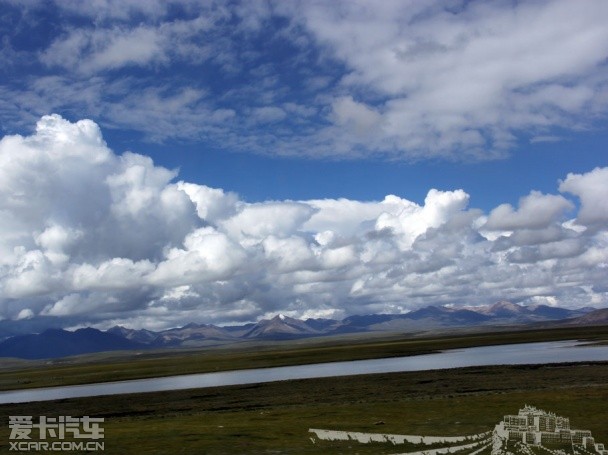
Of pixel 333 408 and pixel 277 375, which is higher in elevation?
pixel 333 408

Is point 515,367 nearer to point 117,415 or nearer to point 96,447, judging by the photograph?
point 117,415

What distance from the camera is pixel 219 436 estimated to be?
3456cm

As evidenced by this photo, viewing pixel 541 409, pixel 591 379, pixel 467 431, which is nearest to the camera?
pixel 467 431

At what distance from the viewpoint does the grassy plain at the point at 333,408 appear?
32938 millimetres

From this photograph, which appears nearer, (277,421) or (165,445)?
(165,445)

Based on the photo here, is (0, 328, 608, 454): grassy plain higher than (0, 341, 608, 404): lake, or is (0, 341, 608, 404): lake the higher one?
(0, 328, 608, 454): grassy plain

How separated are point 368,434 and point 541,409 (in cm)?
1477

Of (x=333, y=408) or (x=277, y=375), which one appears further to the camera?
(x=277, y=375)

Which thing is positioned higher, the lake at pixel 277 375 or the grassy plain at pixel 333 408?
the grassy plain at pixel 333 408

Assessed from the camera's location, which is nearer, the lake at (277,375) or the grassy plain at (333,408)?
the grassy plain at (333,408)

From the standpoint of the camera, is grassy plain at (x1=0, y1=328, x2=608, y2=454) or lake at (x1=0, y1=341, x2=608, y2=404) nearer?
grassy plain at (x1=0, y1=328, x2=608, y2=454)

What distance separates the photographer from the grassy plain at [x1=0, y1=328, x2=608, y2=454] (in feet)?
108

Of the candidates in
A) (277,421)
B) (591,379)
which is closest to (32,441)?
(277,421)

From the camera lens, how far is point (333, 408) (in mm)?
47875
